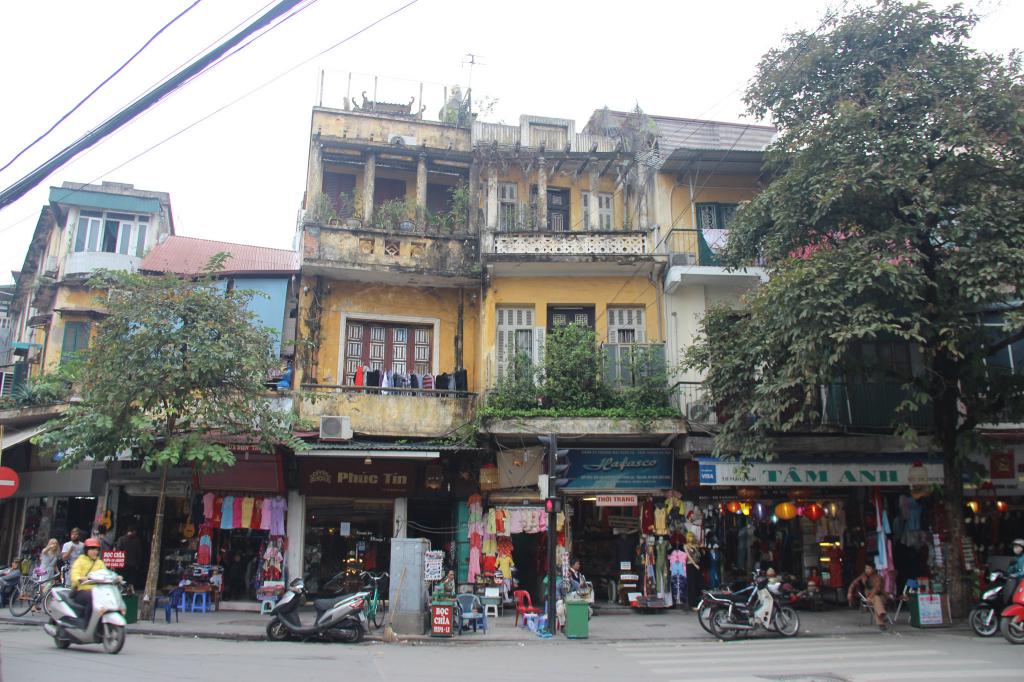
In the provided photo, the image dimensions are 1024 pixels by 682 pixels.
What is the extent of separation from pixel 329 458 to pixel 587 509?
20.3 ft

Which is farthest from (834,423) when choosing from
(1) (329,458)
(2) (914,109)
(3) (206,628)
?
(3) (206,628)

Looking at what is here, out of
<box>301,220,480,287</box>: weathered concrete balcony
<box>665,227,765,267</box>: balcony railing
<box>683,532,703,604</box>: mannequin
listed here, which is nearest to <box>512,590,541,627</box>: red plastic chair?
<box>683,532,703,604</box>: mannequin

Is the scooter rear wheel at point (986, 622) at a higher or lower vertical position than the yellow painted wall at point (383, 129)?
lower

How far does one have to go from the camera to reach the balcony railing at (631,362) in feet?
59.1

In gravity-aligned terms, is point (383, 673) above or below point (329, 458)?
below

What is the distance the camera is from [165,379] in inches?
566

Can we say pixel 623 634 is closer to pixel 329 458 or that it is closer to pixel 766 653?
pixel 766 653

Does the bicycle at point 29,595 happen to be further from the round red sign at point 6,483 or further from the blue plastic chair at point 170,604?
the round red sign at point 6,483

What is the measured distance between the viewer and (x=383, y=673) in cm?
934

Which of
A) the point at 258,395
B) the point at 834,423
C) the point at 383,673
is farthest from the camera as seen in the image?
the point at 834,423

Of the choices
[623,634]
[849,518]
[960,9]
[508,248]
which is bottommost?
[623,634]

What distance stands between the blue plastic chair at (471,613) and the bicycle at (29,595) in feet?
24.7

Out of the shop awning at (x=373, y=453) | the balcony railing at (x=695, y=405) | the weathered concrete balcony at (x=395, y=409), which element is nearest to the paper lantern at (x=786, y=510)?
the balcony railing at (x=695, y=405)

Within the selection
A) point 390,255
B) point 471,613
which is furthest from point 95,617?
point 390,255
